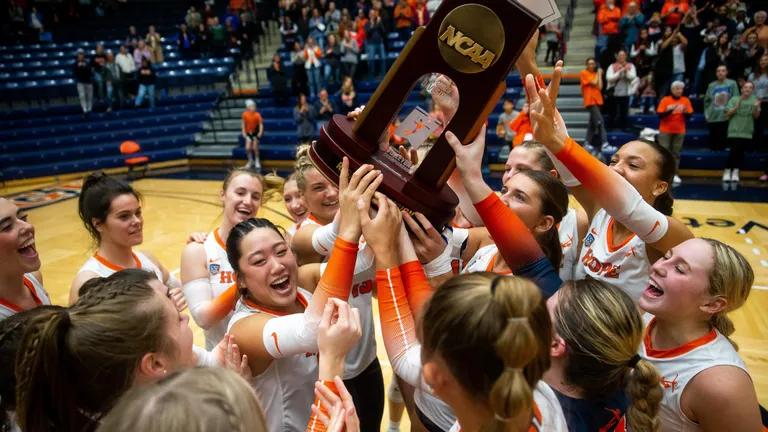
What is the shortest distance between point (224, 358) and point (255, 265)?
0.40m

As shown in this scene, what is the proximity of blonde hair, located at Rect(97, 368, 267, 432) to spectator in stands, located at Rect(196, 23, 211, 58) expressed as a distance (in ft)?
54.9

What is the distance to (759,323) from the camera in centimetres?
430

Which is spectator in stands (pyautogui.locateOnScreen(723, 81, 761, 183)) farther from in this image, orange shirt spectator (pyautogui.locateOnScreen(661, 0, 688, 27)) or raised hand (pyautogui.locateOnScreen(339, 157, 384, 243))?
raised hand (pyautogui.locateOnScreen(339, 157, 384, 243))

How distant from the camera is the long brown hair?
4.20 ft

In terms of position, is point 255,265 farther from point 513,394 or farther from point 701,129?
point 701,129

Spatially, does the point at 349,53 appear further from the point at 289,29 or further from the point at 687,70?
the point at 687,70

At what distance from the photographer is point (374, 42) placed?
528 inches

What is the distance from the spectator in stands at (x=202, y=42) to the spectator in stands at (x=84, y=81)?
3.26 m

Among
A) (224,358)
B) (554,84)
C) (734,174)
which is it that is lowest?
(734,174)

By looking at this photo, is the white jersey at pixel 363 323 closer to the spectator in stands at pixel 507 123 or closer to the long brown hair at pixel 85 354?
the long brown hair at pixel 85 354

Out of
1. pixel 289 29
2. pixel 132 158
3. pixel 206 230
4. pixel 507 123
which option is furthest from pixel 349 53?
pixel 206 230

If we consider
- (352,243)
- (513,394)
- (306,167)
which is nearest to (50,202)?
(306,167)

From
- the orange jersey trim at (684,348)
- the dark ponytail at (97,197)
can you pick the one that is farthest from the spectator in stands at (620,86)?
the dark ponytail at (97,197)

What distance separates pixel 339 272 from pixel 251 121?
1091cm
